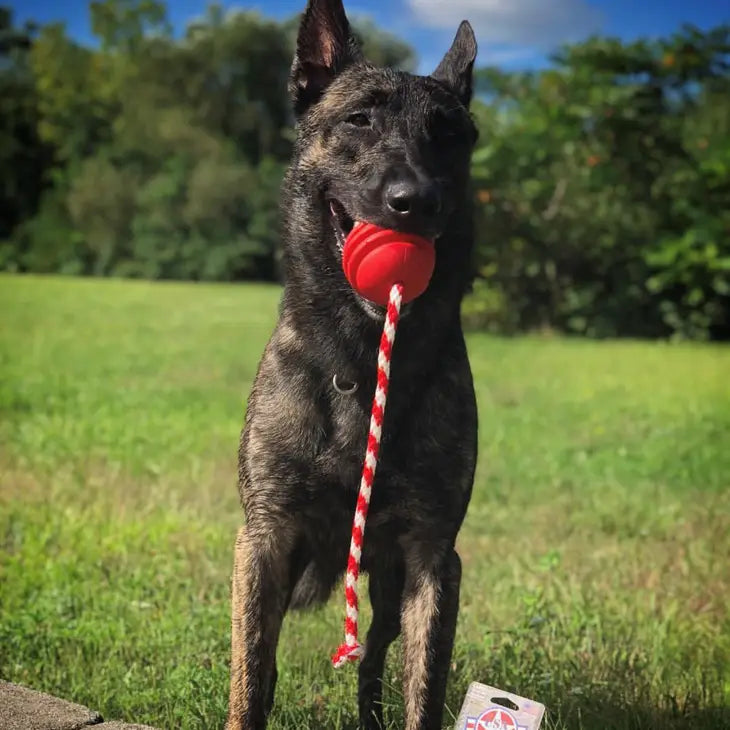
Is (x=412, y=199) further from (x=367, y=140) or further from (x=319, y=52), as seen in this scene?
(x=319, y=52)

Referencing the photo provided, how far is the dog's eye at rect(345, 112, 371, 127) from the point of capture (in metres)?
2.86

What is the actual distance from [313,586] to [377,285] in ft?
3.35

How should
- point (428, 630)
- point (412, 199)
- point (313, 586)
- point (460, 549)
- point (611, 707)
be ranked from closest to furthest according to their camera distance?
point (412, 199)
point (428, 630)
point (313, 586)
point (611, 707)
point (460, 549)

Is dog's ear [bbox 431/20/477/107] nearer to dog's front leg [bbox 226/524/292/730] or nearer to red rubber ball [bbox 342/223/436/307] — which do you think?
red rubber ball [bbox 342/223/436/307]

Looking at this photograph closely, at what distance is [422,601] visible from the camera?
274 centimetres

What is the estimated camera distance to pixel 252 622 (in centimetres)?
275

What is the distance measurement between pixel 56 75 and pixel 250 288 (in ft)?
26.5

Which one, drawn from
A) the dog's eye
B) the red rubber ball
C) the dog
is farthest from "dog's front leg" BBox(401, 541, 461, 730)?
the dog's eye

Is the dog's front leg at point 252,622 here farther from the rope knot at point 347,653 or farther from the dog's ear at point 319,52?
the dog's ear at point 319,52

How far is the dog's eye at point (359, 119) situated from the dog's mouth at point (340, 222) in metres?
0.24

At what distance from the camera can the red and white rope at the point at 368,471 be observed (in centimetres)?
258

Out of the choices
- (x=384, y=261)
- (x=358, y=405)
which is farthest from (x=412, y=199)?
(x=358, y=405)

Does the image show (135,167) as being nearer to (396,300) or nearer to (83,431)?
(83,431)

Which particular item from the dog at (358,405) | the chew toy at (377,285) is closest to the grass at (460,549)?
the dog at (358,405)
